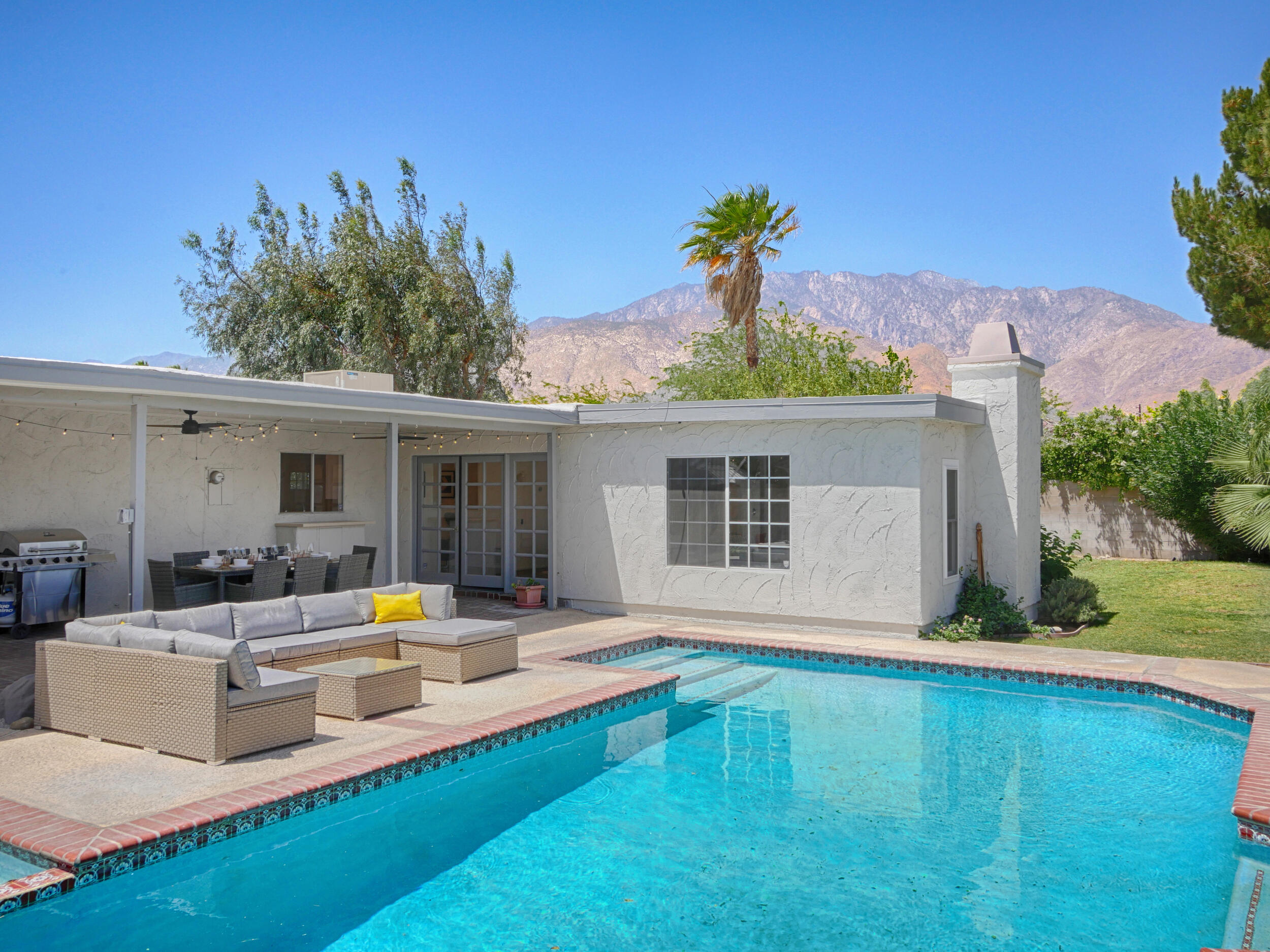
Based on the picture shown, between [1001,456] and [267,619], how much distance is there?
Answer: 8.74 meters

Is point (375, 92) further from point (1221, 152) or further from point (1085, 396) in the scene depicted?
point (1085, 396)

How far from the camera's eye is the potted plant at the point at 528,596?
12.9m

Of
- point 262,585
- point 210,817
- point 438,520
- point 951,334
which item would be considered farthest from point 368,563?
point 951,334

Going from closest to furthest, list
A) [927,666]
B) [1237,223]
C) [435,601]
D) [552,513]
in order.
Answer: [435,601]
[927,666]
[552,513]
[1237,223]

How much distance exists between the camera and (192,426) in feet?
34.2

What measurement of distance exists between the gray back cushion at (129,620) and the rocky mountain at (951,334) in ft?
157

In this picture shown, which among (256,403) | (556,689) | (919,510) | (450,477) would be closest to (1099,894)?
(556,689)

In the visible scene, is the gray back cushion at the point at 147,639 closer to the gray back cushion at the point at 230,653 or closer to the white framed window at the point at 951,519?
the gray back cushion at the point at 230,653

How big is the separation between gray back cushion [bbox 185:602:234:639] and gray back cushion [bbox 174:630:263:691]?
3.24 feet

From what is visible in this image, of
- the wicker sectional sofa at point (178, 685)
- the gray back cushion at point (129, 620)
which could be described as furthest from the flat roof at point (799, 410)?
the gray back cushion at point (129, 620)

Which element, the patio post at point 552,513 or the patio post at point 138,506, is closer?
the patio post at point 138,506

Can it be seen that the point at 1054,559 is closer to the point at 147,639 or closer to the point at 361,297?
the point at 147,639

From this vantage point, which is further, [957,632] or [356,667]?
[957,632]

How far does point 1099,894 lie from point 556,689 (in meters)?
4.35
